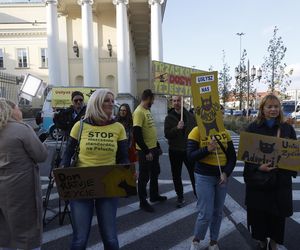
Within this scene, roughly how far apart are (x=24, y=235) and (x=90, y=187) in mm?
695

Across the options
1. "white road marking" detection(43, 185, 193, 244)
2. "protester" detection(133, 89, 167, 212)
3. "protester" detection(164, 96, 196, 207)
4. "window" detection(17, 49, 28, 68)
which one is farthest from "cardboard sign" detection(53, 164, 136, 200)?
"window" detection(17, 49, 28, 68)

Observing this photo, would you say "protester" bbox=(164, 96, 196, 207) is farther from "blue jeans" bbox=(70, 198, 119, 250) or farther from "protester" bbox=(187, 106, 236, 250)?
"blue jeans" bbox=(70, 198, 119, 250)

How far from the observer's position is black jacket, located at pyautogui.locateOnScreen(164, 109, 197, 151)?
630 centimetres

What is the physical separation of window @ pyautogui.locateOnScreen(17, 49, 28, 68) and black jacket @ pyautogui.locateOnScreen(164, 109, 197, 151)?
42825 millimetres

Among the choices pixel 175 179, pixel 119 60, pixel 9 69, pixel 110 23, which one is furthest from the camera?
pixel 9 69

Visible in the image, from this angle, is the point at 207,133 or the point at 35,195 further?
the point at 207,133

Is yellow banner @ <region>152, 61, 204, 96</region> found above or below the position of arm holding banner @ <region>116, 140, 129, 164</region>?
above

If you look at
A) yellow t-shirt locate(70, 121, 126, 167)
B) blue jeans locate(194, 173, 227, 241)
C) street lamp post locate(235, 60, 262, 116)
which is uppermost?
street lamp post locate(235, 60, 262, 116)

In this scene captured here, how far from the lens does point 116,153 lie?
3.59 m

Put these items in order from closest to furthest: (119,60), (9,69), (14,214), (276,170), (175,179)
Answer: (14,214) → (276,170) → (175,179) → (119,60) → (9,69)

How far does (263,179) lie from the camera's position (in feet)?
12.9

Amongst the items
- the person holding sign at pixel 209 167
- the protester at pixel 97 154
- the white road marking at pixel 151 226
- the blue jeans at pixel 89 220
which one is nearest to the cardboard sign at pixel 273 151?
the person holding sign at pixel 209 167

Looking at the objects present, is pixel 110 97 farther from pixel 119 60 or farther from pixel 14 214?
pixel 119 60

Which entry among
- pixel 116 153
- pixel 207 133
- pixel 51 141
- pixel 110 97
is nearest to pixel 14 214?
pixel 116 153
